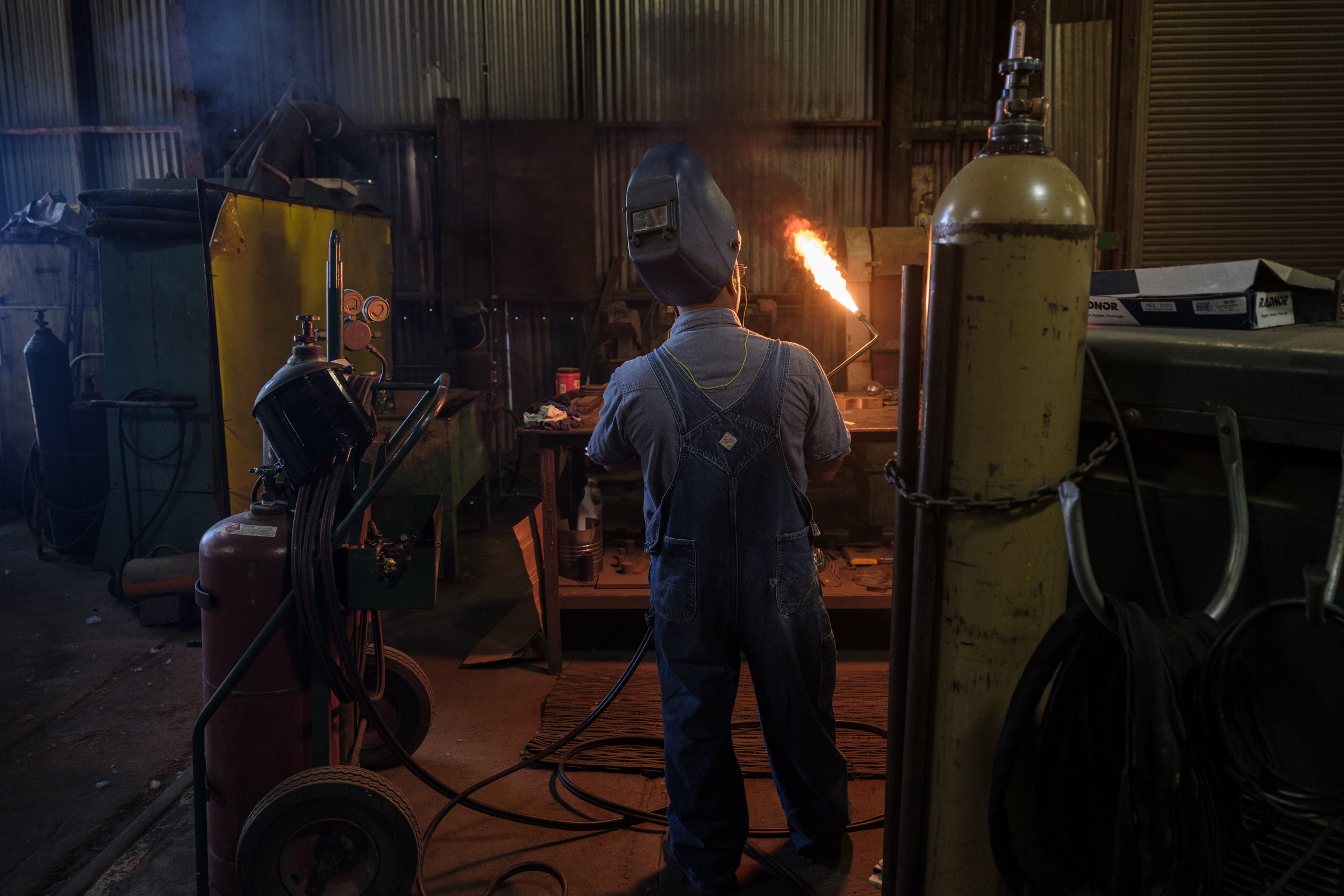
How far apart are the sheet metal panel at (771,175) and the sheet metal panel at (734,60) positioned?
0.16m

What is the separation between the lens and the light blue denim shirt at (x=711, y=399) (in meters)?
2.46

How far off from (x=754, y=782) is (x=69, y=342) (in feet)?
23.1

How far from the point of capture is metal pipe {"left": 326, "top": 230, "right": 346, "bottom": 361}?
2693 mm

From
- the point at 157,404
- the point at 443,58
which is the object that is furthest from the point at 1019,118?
the point at 443,58

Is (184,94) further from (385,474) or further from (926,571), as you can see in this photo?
(926,571)

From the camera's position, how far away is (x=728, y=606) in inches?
98.1

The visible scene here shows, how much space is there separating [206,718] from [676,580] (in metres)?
1.40

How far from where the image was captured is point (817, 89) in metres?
7.25

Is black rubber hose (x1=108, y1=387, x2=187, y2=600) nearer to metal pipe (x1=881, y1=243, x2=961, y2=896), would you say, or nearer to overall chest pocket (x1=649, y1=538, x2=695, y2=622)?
overall chest pocket (x1=649, y1=538, x2=695, y2=622)

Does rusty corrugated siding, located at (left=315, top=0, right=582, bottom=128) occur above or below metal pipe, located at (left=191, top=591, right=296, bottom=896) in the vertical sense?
above

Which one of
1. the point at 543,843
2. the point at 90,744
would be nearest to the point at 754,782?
the point at 543,843

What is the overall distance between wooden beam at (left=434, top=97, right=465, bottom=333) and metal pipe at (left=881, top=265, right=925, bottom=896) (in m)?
5.99

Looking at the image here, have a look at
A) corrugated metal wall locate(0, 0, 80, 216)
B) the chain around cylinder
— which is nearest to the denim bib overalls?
the chain around cylinder

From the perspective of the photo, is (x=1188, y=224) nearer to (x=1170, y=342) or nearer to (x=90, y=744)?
(x=1170, y=342)
